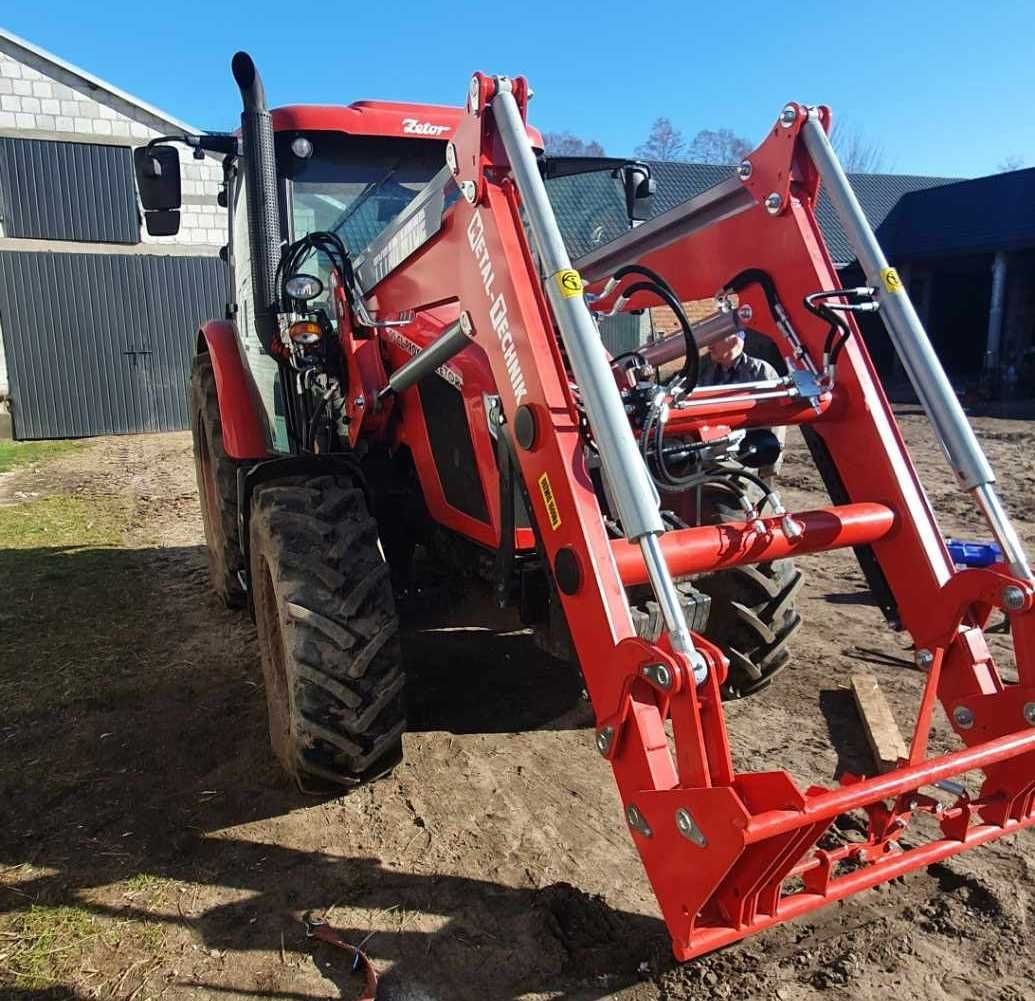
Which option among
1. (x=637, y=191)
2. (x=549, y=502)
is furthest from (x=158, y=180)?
(x=549, y=502)

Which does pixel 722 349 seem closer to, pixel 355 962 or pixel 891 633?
pixel 891 633

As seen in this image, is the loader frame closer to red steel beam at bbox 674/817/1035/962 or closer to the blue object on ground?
red steel beam at bbox 674/817/1035/962

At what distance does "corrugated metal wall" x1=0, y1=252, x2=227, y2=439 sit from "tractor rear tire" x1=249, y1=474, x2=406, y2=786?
12.8m

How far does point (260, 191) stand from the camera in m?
3.56

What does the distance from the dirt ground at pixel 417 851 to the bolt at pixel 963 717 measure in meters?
0.54

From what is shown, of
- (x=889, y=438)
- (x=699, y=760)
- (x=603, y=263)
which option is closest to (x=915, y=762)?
(x=699, y=760)

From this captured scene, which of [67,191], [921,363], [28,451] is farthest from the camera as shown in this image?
[67,191]

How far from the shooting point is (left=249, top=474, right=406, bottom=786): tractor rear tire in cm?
289

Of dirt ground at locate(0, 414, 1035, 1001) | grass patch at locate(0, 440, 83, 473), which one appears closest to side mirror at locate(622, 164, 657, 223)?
dirt ground at locate(0, 414, 1035, 1001)

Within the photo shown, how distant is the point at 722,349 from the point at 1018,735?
2.94m

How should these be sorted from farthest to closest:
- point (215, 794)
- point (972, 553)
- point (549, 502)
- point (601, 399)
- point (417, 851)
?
point (972, 553) < point (215, 794) < point (417, 851) < point (549, 502) < point (601, 399)

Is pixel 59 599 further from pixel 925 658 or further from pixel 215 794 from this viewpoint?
pixel 925 658

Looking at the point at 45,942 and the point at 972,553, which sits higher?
the point at 972,553

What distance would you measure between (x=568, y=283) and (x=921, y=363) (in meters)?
1.14
